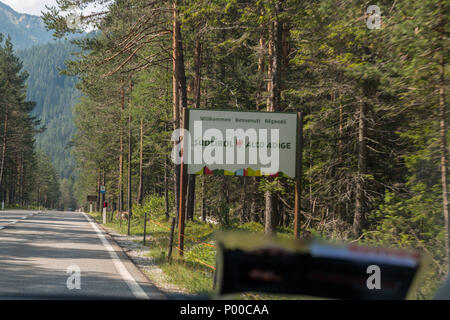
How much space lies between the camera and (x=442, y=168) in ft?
27.0

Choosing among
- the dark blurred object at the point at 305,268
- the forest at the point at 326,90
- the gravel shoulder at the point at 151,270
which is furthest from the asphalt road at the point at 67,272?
the forest at the point at 326,90

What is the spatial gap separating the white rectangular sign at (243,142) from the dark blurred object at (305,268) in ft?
22.2

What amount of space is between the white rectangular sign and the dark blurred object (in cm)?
675

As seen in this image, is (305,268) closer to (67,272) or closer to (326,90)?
(67,272)

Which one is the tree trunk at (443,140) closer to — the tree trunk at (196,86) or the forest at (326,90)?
the forest at (326,90)

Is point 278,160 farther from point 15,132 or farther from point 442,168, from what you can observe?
point 15,132

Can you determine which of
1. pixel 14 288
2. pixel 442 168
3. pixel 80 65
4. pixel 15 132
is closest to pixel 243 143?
pixel 442 168

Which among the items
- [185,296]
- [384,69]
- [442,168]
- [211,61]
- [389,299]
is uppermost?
[211,61]

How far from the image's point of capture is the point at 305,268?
5.55 feet

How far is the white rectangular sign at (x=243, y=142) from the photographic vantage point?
849 centimetres

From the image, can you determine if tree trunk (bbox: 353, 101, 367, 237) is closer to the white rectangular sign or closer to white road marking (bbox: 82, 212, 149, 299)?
the white rectangular sign

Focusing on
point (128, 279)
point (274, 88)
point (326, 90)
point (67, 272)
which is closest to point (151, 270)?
point (128, 279)

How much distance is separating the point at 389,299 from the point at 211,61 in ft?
80.3

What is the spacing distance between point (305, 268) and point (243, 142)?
7.11 meters
